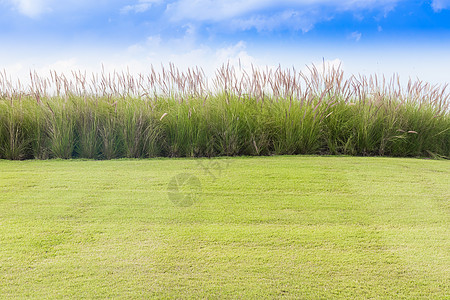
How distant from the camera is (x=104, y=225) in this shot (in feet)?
7.77

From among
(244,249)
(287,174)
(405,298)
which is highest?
(287,174)

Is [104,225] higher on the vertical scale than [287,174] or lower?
lower

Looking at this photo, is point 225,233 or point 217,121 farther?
point 217,121

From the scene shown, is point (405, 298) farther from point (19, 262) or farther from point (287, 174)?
point (19, 262)

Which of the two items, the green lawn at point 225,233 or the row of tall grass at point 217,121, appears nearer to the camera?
the green lawn at point 225,233

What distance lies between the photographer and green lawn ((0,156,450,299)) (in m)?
1.82

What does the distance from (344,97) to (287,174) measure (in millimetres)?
2094

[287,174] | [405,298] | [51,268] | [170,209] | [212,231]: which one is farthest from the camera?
[287,174]

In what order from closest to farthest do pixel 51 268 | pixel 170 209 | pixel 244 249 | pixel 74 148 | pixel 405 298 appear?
pixel 405 298
pixel 51 268
pixel 244 249
pixel 170 209
pixel 74 148

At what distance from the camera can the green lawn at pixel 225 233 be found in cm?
182

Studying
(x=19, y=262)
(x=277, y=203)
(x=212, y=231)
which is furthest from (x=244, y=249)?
(x=19, y=262)

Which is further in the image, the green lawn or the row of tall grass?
the row of tall grass

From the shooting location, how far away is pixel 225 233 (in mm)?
2268

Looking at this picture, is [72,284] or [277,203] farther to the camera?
[277,203]
